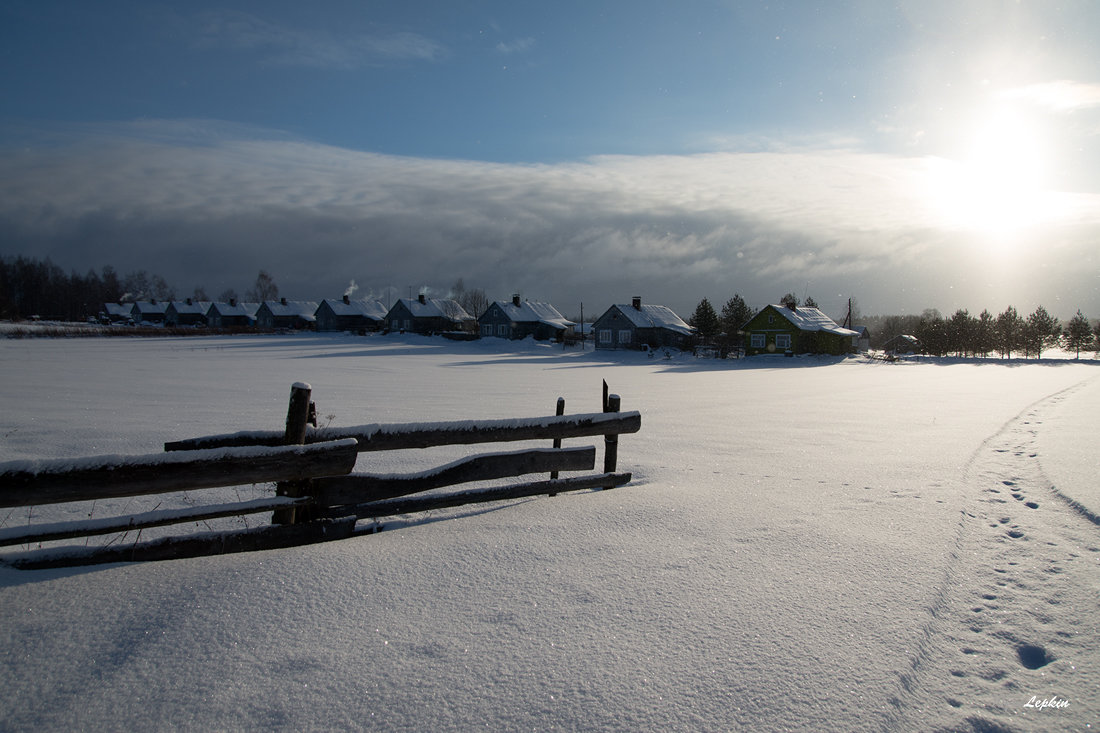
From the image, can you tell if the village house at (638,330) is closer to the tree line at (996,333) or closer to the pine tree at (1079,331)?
the tree line at (996,333)

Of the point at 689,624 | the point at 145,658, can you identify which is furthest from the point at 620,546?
the point at 145,658

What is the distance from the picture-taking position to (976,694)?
9.81ft

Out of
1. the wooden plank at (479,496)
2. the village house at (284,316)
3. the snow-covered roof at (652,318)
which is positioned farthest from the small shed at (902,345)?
the village house at (284,316)

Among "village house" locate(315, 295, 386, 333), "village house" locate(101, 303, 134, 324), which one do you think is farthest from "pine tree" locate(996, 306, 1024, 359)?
"village house" locate(101, 303, 134, 324)

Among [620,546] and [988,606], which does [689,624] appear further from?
[988,606]

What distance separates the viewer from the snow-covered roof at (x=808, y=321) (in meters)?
56.5

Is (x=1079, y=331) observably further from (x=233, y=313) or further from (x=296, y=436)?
(x=233, y=313)

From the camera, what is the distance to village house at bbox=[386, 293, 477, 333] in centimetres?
8500

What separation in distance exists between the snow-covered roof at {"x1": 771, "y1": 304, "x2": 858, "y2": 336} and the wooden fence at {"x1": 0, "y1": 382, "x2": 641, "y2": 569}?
184 feet

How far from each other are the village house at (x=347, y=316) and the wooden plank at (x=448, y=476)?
9106cm

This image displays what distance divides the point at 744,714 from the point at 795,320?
5921 cm

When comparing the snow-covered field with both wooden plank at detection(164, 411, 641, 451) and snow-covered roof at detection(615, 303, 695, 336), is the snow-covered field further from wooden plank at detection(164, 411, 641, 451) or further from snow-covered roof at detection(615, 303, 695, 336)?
snow-covered roof at detection(615, 303, 695, 336)

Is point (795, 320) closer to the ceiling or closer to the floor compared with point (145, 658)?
closer to the ceiling

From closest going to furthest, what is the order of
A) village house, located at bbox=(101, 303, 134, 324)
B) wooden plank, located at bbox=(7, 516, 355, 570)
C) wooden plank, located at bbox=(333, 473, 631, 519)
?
wooden plank, located at bbox=(7, 516, 355, 570) < wooden plank, located at bbox=(333, 473, 631, 519) < village house, located at bbox=(101, 303, 134, 324)
